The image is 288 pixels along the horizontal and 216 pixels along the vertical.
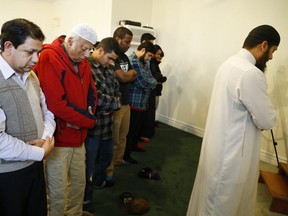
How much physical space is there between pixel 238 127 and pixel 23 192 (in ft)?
4.14

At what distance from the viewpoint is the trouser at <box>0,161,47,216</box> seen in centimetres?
107

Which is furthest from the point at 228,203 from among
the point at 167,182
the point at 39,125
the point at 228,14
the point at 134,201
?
the point at 228,14

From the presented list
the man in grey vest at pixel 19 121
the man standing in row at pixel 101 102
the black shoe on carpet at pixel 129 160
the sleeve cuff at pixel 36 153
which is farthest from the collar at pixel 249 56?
the black shoe on carpet at pixel 129 160

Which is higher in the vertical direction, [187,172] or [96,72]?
[96,72]

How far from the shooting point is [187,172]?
2832 mm

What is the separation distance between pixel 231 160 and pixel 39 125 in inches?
45.5

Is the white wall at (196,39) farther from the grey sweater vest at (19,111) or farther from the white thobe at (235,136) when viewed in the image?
the grey sweater vest at (19,111)

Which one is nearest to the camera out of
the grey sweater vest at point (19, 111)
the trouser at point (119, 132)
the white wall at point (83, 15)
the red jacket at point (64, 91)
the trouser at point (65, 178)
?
the grey sweater vest at point (19, 111)

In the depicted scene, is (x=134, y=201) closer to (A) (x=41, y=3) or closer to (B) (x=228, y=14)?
(B) (x=228, y=14)

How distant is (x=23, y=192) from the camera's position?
1129 mm

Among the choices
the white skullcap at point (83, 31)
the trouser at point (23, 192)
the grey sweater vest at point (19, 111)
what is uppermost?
the white skullcap at point (83, 31)

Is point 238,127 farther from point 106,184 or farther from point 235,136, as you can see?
point 106,184

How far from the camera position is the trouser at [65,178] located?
1452mm

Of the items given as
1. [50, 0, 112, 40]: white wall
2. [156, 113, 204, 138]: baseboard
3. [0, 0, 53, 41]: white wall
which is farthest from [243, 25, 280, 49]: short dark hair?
[0, 0, 53, 41]: white wall
